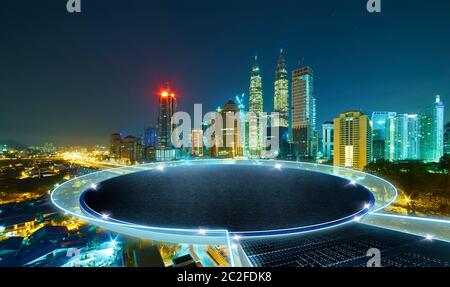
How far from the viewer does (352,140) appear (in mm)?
25625

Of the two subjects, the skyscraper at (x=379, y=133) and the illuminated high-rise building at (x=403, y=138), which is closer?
the illuminated high-rise building at (x=403, y=138)

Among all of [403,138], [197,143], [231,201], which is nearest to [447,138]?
[403,138]

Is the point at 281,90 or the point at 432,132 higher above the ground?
the point at 281,90

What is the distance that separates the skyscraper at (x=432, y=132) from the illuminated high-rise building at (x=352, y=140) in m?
6.35

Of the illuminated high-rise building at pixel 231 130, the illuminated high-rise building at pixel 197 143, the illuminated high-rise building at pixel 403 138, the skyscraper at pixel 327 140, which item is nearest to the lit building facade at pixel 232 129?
the illuminated high-rise building at pixel 231 130

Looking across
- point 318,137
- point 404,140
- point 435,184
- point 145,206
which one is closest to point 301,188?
point 145,206

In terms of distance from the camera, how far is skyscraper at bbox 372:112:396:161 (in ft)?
94.4

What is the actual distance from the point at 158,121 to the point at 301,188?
128ft

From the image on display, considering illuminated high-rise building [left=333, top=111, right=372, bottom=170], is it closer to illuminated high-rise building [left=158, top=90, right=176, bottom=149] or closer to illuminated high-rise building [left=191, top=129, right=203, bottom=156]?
illuminated high-rise building [left=191, top=129, right=203, bottom=156]

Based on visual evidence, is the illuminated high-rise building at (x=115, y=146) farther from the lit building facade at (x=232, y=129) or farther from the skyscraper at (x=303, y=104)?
the skyscraper at (x=303, y=104)

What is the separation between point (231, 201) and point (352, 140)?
81.9 feet

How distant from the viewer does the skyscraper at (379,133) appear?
1133 inches

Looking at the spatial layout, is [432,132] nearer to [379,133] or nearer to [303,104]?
[379,133]
